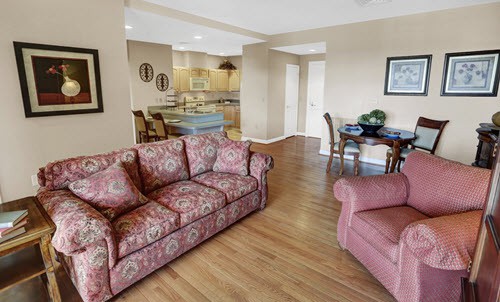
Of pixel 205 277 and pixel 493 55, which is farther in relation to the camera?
pixel 493 55

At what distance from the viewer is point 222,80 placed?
375 inches

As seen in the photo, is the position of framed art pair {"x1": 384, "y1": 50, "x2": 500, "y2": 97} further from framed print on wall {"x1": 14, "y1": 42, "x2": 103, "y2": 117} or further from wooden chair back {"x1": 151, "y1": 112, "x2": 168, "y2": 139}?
framed print on wall {"x1": 14, "y1": 42, "x2": 103, "y2": 117}

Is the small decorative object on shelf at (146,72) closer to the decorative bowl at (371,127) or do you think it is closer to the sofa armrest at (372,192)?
the decorative bowl at (371,127)

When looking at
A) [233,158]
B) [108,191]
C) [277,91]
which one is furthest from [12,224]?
[277,91]

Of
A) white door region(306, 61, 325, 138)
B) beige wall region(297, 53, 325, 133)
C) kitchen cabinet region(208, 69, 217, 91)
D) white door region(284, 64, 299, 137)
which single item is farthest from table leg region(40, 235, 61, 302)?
kitchen cabinet region(208, 69, 217, 91)

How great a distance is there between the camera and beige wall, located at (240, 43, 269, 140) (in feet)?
21.3

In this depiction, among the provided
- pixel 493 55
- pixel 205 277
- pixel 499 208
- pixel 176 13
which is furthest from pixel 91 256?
pixel 493 55

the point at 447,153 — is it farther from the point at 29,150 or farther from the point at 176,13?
the point at 29,150

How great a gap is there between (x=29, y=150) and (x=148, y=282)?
2204mm

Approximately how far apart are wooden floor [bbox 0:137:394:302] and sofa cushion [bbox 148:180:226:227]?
0.38m

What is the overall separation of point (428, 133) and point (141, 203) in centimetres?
Result: 422

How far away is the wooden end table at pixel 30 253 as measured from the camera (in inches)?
56.1

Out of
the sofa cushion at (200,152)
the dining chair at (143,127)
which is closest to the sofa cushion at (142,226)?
the sofa cushion at (200,152)

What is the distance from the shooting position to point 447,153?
4.45 metres
